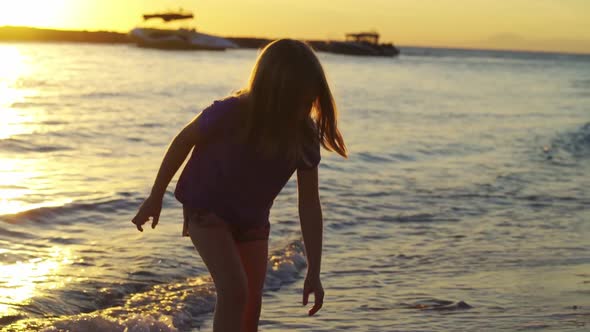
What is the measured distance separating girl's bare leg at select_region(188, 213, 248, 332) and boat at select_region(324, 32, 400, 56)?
95.1 meters

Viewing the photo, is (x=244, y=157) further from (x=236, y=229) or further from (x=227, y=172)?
(x=236, y=229)

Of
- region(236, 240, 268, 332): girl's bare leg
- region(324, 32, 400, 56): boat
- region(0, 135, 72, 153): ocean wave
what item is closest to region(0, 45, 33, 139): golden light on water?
region(0, 135, 72, 153): ocean wave

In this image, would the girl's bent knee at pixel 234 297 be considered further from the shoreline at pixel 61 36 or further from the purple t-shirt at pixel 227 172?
the shoreline at pixel 61 36

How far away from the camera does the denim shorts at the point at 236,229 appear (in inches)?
136

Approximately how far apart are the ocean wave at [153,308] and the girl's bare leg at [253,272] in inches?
70.3

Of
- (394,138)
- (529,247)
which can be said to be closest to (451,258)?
(529,247)

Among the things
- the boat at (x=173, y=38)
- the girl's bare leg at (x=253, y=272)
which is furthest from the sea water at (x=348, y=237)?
the boat at (x=173, y=38)

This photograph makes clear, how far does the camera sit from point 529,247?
821cm

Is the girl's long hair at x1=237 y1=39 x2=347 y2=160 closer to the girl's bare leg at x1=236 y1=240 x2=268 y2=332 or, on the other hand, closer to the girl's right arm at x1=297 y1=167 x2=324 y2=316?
the girl's right arm at x1=297 y1=167 x2=324 y2=316

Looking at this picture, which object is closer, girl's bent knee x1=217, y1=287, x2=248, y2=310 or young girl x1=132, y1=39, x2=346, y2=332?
young girl x1=132, y1=39, x2=346, y2=332

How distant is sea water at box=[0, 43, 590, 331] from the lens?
5.97 m

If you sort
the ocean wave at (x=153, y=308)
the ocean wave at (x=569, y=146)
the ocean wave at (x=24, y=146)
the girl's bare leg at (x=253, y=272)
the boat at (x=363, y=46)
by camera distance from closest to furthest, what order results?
the girl's bare leg at (x=253, y=272), the ocean wave at (x=153, y=308), the ocean wave at (x=24, y=146), the ocean wave at (x=569, y=146), the boat at (x=363, y=46)

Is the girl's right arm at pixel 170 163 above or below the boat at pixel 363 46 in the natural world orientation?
above

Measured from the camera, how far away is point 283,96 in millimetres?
3340
